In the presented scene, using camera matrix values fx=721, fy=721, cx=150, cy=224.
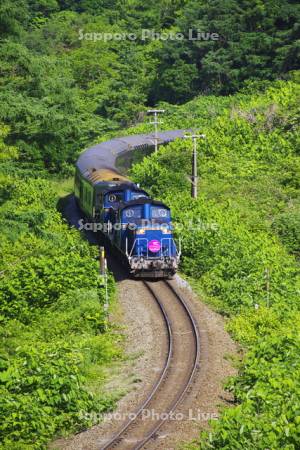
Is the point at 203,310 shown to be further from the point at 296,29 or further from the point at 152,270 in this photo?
the point at 296,29

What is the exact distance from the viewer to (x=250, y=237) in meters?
30.0

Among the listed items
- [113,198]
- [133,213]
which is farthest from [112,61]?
[133,213]

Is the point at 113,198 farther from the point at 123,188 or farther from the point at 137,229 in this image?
the point at 137,229

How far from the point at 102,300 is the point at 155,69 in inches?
2208

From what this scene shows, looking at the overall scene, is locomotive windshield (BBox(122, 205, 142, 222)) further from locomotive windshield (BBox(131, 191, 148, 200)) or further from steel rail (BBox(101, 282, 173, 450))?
steel rail (BBox(101, 282, 173, 450))

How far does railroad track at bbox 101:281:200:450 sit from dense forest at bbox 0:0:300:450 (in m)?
1.07

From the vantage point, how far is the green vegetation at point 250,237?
14.3 m

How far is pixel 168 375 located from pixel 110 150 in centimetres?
2867

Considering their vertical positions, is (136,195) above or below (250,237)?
above

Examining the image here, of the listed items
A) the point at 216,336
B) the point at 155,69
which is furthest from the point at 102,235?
the point at 155,69

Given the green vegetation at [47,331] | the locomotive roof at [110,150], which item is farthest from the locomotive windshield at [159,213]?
the locomotive roof at [110,150]

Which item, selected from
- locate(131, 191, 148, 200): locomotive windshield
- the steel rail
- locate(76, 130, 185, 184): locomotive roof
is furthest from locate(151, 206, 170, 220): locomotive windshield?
locate(76, 130, 185, 184): locomotive roof

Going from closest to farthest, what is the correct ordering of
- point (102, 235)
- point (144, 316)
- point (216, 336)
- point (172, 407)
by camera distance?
point (172, 407) < point (216, 336) < point (144, 316) < point (102, 235)

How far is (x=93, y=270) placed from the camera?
953 inches
